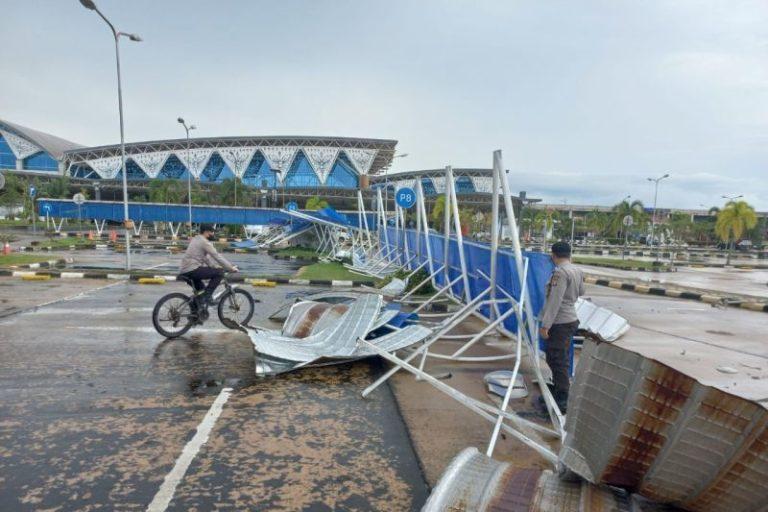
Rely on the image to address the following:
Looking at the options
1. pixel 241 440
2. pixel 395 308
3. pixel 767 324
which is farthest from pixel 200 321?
pixel 767 324

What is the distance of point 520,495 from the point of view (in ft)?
6.91

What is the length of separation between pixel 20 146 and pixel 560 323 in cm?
12029

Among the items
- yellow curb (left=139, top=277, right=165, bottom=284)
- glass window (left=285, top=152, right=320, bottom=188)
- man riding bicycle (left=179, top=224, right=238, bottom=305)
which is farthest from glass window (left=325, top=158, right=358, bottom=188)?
man riding bicycle (left=179, top=224, right=238, bottom=305)

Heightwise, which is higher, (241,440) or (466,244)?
(466,244)

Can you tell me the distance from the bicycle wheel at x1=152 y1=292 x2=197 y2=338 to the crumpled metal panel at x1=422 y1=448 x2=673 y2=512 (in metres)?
5.79

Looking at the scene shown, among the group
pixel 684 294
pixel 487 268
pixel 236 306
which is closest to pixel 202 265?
pixel 236 306

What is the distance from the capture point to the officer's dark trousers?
4492mm

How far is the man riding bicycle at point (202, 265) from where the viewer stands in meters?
7.14

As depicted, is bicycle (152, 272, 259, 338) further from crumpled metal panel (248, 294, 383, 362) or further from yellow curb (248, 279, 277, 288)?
yellow curb (248, 279, 277, 288)

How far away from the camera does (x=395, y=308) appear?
281 inches

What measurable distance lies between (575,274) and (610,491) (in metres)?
2.81

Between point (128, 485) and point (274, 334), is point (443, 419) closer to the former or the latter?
point (128, 485)

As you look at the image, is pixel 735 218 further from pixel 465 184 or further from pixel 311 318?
pixel 465 184

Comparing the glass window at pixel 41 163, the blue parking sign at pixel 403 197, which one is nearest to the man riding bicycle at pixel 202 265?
the blue parking sign at pixel 403 197
